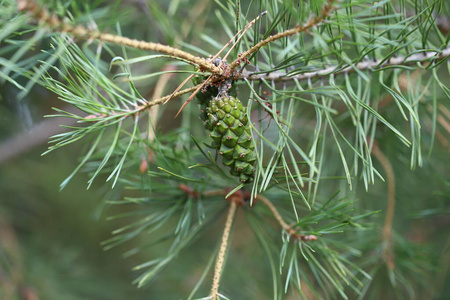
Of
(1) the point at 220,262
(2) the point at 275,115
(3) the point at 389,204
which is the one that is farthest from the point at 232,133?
(3) the point at 389,204

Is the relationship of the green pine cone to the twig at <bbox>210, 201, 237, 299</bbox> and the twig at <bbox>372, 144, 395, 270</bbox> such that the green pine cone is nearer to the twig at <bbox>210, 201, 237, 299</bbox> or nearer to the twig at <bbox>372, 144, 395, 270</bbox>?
the twig at <bbox>210, 201, 237, 299</bbox>

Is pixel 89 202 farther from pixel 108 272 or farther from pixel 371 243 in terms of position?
pixel 371 243

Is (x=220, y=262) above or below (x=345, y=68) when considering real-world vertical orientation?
below

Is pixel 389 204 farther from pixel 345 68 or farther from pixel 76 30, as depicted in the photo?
pixel 76 30

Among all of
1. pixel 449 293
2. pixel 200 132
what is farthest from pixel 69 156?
pixel 449 293

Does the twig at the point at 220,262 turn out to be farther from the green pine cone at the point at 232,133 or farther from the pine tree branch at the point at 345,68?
the pine tree branch at the point at 345,68

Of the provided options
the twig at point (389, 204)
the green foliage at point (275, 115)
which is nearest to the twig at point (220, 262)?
the green foliage at point (275, 115)
